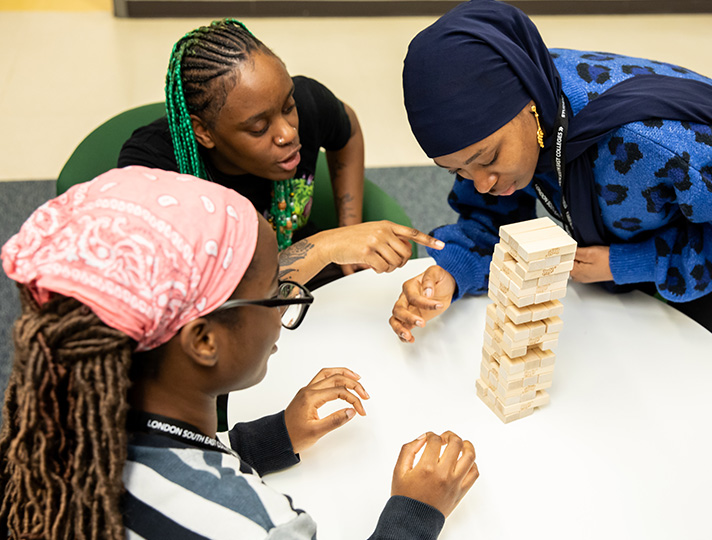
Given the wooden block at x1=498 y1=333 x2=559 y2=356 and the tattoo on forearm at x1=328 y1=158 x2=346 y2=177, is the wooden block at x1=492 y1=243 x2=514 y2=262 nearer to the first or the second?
the wooden block at x1=498 y1=333 x2=559 y2=356

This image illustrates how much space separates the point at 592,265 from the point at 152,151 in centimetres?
98

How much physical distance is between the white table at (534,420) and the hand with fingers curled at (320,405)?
49mm

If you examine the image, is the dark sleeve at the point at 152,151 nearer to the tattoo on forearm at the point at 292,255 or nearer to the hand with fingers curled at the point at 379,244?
the tattoo on forearm at the point at 292,255

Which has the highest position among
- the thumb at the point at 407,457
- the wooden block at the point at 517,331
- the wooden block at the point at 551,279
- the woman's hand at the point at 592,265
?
the wooden block at the point at 551,279

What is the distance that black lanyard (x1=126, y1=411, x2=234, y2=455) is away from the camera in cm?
89

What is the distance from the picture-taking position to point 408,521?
97 centimetres

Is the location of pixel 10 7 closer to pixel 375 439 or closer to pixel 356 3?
pixel 356 3

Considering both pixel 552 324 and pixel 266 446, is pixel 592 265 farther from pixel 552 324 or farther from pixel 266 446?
pixel 266 446

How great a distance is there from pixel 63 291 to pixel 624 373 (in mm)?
981

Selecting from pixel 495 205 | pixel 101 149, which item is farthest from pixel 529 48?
pixel 101 149

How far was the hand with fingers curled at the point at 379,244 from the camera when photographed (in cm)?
140

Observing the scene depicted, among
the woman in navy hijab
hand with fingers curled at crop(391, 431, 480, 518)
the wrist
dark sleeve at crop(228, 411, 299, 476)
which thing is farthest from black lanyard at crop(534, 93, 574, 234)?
dark sleeve at crop(228, 411, 299, 476)

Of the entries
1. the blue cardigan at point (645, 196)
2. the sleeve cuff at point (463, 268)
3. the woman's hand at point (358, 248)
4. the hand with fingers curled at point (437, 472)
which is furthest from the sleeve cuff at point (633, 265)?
the hand with fingers curled at point (437, 472)

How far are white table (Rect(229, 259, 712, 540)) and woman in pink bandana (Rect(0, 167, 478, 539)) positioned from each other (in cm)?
15
